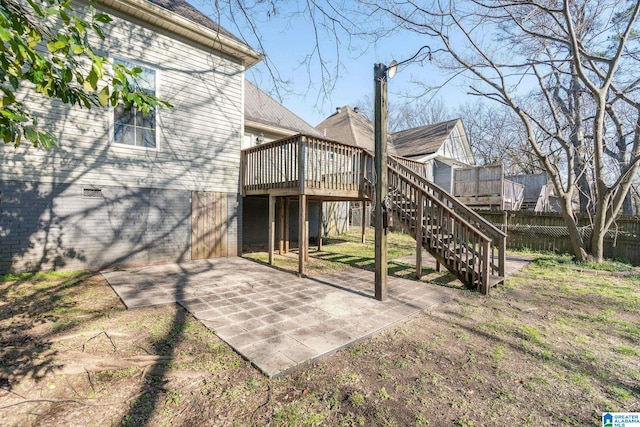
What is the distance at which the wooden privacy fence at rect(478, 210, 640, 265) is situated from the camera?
7953mm

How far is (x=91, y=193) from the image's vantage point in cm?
605

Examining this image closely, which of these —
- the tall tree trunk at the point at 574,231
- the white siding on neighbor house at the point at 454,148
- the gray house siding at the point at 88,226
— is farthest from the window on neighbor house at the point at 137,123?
the white siding on neighbor house at the point at 454,148

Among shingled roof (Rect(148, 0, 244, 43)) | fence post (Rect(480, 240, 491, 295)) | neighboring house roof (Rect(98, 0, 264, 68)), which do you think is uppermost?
shingled roof (Rect(148, 0, 244, 43))

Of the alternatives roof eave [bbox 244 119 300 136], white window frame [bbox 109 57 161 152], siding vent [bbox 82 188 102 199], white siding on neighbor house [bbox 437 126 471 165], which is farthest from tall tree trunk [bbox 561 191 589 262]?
siding vent [bbox 82 188 102 199]

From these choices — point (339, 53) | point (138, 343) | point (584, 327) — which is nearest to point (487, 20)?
point (339, 53)

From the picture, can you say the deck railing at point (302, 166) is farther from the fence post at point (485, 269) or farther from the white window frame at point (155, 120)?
the fence post at point (485, 269)

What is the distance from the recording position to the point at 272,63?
153 inches

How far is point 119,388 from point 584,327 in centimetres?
531

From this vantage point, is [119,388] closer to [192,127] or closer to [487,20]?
[192,127]

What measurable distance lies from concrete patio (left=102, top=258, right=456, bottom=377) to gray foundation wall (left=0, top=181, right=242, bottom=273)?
54cm

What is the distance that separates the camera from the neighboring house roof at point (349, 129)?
16359 millimetres

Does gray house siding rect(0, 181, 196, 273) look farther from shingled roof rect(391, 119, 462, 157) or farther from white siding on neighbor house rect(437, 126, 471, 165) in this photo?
white siding on neighbor house rect(437, 126, 471, 165)

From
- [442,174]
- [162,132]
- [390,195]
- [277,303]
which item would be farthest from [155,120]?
[442,174]

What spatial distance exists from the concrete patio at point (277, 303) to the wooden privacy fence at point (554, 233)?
664 centimetres
